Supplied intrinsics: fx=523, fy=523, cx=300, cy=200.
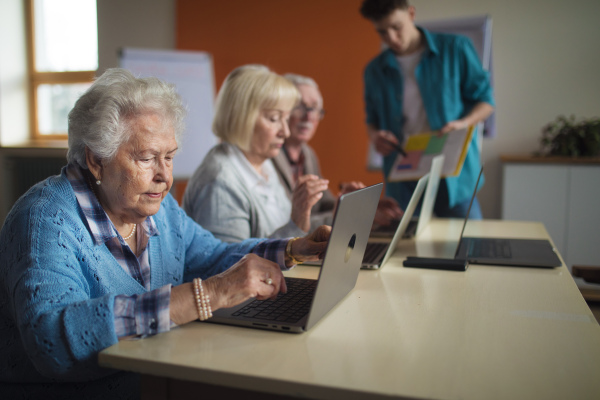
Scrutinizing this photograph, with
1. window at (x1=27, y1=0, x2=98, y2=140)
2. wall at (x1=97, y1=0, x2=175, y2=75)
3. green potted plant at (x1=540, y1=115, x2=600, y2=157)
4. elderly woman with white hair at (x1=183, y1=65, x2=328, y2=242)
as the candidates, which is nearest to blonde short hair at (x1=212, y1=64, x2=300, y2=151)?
elderly woman with white hair at (x1=183, y1=65, x2=328, y2=242)

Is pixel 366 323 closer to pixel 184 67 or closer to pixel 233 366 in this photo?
pixel 233 366

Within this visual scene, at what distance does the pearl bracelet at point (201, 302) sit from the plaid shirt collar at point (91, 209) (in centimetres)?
25

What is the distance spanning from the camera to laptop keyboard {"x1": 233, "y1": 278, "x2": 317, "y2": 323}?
3.00 ft

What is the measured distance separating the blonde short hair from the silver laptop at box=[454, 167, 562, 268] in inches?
29.9

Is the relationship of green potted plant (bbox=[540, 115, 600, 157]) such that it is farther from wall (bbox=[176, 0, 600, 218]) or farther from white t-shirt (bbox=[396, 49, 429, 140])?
white t-shirt (bbox=[396, 49, 429, 140])

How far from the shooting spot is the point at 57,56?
505cm

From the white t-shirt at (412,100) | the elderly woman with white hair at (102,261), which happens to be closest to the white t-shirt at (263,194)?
the elderly woman with white hair at (102,261)

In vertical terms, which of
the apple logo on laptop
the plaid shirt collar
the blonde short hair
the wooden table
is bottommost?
the wooden table

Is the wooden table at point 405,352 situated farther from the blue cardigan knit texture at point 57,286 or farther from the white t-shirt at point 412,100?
the white t-shirt at point 412,100

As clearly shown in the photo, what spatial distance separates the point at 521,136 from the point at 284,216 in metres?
2.51

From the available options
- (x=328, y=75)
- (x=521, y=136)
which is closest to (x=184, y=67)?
(x=328, y=75)

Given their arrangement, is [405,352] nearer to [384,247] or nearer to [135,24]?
[384,247]

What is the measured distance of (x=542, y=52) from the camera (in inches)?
144

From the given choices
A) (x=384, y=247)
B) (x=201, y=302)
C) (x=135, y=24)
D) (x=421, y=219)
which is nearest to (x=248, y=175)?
(x=384, y=247)
